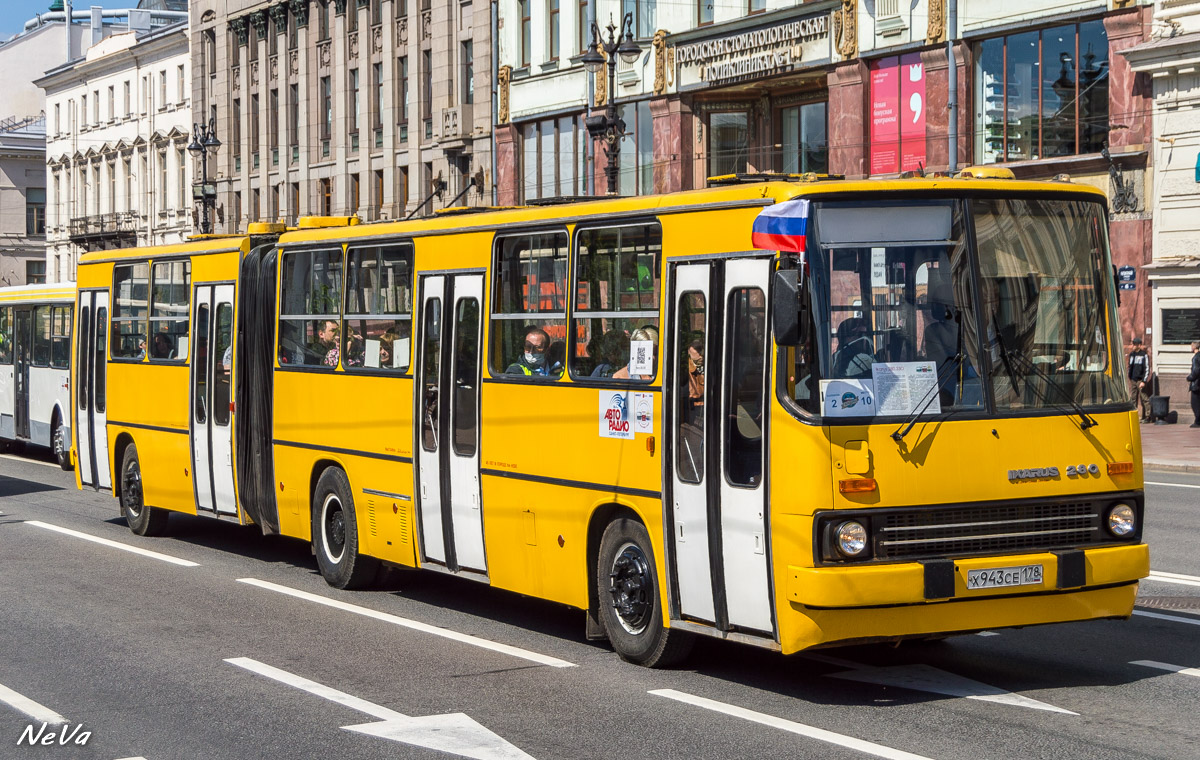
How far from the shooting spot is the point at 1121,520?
9.47 metres

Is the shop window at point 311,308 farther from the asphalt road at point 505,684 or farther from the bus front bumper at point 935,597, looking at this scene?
the bus front bumper at point 935,597

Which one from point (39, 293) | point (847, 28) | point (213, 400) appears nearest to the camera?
point (213, 400)

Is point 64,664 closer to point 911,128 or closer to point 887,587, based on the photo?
point 887,587

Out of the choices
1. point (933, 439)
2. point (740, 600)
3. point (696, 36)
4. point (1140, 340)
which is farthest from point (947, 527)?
point (696, 36)

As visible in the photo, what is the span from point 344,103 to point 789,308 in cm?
5410

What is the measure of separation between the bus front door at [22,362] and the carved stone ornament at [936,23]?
18.6 metres

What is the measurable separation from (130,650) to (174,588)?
9.96 ft

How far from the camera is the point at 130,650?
36.2ft

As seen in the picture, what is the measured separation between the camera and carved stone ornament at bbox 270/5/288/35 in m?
66.1

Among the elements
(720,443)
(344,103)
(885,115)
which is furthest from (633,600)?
(344,103)

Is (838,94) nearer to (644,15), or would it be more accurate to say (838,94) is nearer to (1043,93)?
(1043,93)

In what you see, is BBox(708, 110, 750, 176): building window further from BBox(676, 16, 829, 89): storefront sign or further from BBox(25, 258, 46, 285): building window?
BBox(25, 258, 46, 285): building window
